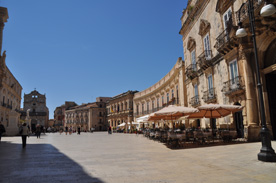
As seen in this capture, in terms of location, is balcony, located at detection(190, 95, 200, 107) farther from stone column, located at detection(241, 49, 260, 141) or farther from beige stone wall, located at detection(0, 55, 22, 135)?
beige stone wall, located at detection(0, 55, 22, 135)

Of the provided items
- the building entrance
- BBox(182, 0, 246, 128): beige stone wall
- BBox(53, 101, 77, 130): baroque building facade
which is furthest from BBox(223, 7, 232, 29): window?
BBox(53, 101, 77, 130): baroque building facade

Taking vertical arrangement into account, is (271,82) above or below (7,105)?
below

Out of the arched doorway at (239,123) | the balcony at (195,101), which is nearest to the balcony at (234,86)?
the arched doorway at (239,123)

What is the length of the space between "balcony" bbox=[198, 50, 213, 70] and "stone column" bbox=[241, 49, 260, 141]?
5.02 m

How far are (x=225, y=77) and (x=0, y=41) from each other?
2013cm

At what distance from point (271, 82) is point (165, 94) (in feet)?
75.3

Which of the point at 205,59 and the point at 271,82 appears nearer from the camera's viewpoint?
the point at 271,82

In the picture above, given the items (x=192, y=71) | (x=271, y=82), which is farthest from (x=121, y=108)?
(x=271, y=82)

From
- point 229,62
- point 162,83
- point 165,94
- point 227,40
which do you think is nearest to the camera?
point 227,40

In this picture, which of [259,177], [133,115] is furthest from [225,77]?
[133,115]

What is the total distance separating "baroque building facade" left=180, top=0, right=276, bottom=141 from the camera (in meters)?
12.1

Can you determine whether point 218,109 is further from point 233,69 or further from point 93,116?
point 93,116

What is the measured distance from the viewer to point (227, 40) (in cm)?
1435

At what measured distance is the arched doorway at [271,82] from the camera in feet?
39.2
